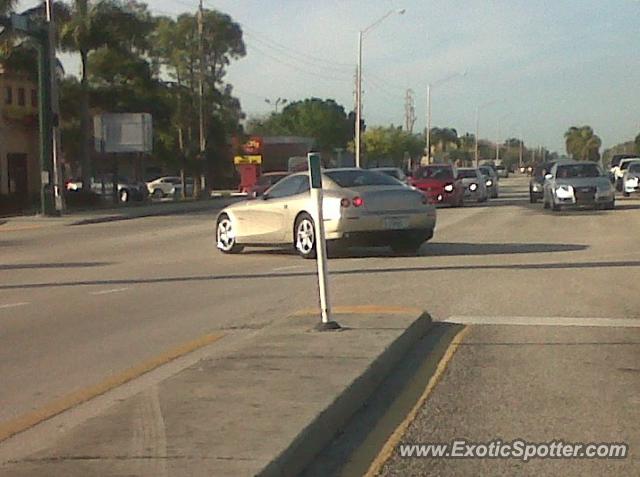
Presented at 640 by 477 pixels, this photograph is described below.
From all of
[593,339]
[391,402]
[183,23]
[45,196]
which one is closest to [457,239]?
[593,339]

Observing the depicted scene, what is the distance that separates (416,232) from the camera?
19.1 metres

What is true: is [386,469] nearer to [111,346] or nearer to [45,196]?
[111,346]

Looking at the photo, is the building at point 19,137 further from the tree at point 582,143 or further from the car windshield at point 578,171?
the tree at point 582,143

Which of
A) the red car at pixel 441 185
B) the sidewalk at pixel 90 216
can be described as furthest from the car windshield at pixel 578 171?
the sidewalk at pixel 90 216

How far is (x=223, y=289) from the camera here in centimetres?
1515

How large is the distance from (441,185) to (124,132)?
20792 mm

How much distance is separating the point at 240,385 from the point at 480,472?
7.47ft

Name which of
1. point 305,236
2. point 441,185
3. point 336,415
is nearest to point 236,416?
point 336,415

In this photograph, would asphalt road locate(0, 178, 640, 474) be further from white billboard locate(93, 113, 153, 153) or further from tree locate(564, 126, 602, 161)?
tree locate(564, 126, 602, 161)

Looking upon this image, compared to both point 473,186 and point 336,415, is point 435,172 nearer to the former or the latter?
point 473,186

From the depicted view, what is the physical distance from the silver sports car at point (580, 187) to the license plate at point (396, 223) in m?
17.4

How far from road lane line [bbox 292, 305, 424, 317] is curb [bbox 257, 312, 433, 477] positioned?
4.00 ft

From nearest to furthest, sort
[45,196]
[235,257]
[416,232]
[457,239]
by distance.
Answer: [416,232]
[235,257]
[457,239]
[45,196]

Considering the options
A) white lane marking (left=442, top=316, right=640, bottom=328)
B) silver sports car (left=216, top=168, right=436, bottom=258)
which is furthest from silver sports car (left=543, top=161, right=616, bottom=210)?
white lane marking (left=442, top=316, right=640, bottom=328)
